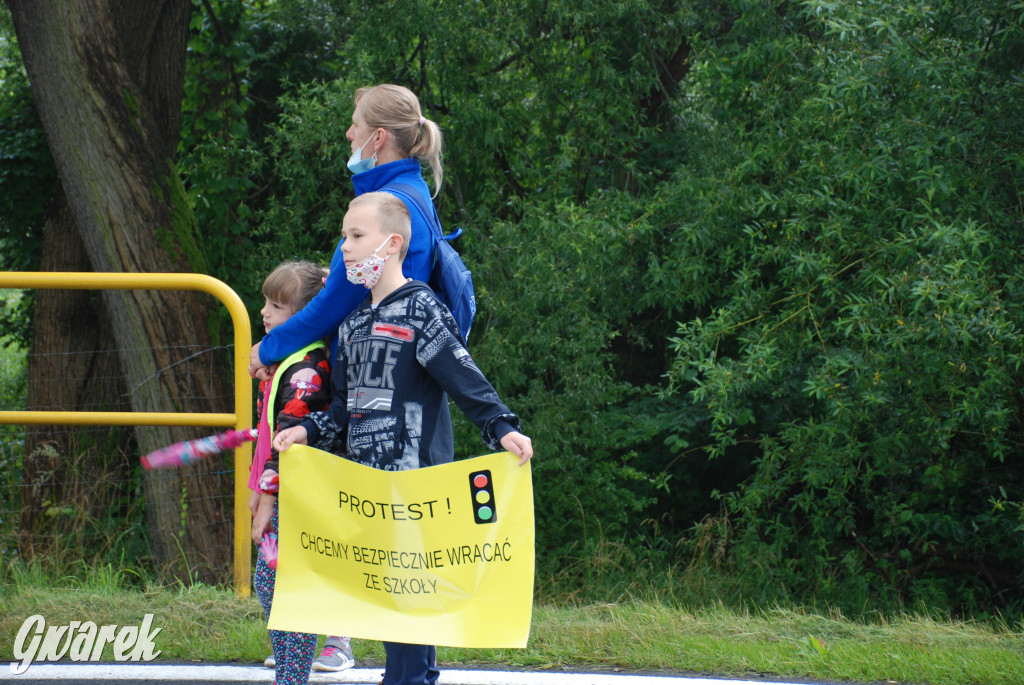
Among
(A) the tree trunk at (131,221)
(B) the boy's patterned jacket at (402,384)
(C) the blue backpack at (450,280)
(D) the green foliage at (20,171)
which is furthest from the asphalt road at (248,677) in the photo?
(D) the green foliage at (20,171)

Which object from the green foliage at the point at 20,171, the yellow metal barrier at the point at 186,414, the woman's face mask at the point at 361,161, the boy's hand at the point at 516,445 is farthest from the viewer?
the green foliage at the point at 20,171

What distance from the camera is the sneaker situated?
3.45 meters

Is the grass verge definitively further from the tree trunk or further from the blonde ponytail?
the tree trunk

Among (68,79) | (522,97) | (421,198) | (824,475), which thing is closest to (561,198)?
(522,97)

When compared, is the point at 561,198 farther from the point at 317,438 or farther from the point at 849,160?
the point at 317,438

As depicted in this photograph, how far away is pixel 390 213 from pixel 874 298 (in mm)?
3818

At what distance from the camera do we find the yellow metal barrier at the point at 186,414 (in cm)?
475

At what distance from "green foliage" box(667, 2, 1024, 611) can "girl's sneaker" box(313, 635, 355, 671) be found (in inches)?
123

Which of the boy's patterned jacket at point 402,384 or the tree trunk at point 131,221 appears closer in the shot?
the boy's patterned jacket at point 402,384

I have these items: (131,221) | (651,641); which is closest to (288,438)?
(651,641)

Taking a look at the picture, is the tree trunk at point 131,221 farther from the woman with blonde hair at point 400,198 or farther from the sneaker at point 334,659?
the woman with blonde hair at point 400,198

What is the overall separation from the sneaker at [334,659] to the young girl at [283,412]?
0.42m

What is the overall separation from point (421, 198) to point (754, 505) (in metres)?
4.81
